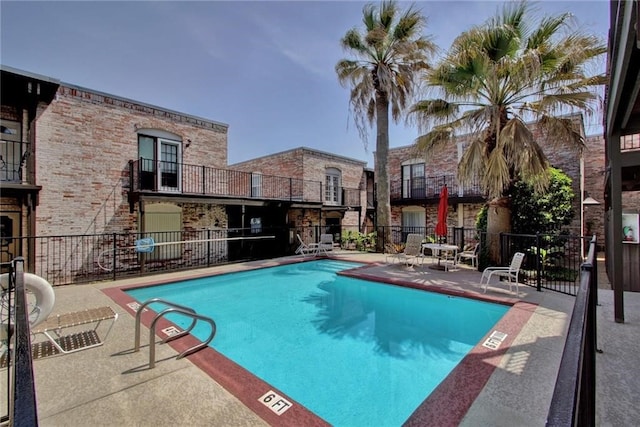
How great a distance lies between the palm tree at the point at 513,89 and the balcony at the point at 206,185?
8.82m

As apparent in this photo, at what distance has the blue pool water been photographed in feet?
12.3

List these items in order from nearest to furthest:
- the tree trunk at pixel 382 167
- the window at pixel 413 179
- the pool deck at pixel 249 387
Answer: the pool deck at pixel 249 387 < the tree trunk at pixel 382 167 < the window at pixel 413 179

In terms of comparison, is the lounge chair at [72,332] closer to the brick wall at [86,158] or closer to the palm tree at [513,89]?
the brick wall at [86,158]

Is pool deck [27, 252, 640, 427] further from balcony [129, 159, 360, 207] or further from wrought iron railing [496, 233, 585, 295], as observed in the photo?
balcony [129, 159, 360, 207]

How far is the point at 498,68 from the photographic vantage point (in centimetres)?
784

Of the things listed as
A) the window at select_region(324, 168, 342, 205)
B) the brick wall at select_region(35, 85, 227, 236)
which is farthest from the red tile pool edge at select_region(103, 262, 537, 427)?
the window at select_region(324, 168, 342, 205)

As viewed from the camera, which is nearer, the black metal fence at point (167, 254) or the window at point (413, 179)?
the black metal fence at point (167, 254)

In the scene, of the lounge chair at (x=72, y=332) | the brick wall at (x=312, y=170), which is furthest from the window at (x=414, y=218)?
the lounge chair at (x=72, y=332)

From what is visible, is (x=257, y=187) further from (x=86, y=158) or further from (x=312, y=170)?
(x=86, y=158)

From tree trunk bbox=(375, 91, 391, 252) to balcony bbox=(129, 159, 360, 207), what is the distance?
3449mm

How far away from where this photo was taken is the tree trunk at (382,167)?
46.8 ft

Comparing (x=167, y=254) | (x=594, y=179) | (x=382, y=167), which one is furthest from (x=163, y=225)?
(x=594, y=179)

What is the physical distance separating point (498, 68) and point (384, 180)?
731cm

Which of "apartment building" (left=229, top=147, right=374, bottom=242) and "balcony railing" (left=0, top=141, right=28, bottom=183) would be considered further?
"apartment building" (left=229, top=147, right=374, bottom=242)
